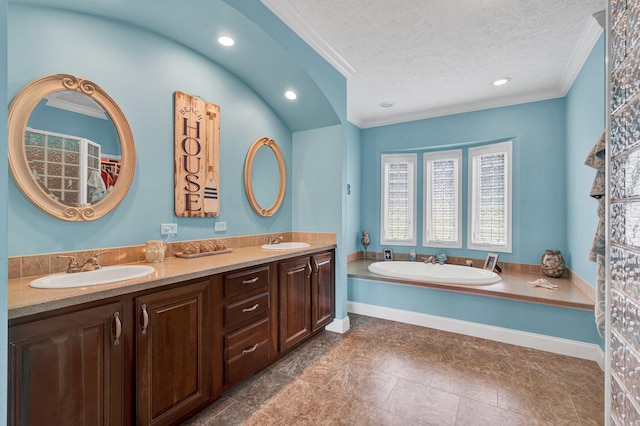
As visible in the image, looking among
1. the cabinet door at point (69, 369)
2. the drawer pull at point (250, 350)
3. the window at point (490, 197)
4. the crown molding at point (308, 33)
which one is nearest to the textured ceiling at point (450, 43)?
the crown molding at point (308, 33)

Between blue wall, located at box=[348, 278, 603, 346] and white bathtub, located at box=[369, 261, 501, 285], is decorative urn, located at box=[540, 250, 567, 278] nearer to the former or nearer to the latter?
white bathtub, located at box=[369, 261, 501, 285]

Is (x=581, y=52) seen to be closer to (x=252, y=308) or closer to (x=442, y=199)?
(x=442, y=199)

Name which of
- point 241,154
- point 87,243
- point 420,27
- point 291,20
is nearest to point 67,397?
point 87,243

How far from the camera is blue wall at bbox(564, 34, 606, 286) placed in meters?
2.37

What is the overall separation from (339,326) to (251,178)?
1827mm

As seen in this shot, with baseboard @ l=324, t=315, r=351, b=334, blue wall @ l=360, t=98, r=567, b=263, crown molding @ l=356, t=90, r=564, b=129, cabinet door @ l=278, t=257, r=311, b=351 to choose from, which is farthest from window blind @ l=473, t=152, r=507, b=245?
cabinet door @ l=278, t=257, r=311, b=351

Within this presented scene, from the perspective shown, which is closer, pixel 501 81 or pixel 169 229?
pixel 169 229

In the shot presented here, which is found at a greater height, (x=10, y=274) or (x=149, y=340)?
(x=10, y=274)

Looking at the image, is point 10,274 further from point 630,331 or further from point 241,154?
point 630,331

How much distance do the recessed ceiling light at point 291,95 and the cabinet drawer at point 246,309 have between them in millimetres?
1908

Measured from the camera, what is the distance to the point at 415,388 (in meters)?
2.11

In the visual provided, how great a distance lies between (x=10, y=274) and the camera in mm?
1452

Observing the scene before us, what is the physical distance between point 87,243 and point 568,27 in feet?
12.7

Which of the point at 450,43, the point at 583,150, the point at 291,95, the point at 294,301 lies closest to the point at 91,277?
the point at 294,301
